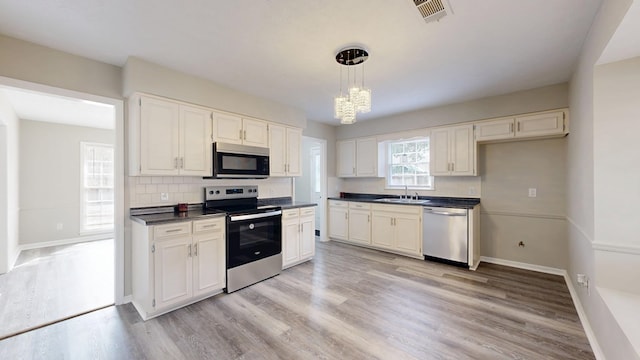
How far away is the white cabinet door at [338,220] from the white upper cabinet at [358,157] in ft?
2.37

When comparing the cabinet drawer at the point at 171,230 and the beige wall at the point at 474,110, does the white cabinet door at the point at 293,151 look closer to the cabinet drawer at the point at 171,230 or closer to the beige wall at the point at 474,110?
the beige wall at the point at 474,110

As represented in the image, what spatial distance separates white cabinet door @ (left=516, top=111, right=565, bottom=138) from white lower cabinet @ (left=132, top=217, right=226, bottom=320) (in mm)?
4166

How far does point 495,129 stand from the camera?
3.74m

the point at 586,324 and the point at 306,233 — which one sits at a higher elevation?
the point at 306,233

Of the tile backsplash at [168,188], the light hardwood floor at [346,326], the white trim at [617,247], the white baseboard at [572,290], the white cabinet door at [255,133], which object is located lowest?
the light hardwood floor at [346,326]

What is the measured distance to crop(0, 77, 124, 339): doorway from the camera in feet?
8.69

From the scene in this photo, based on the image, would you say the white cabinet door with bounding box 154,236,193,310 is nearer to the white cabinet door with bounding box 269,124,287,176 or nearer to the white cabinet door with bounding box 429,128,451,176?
the white cabinet door with bounding box 269,124,287,176

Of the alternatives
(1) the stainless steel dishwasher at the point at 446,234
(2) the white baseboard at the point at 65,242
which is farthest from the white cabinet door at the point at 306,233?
(2) the white baseboard at the point at 65,242

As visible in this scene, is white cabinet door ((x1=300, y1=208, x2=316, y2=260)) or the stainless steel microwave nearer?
the stainless steel microwave

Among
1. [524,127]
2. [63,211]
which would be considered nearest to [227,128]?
[524,127]

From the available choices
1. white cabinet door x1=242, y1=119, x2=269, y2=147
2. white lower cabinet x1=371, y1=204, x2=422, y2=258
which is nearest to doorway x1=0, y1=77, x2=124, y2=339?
white cabinet door x1=242, y1=119, x2=269, y2=147

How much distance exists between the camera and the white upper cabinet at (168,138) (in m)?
2.66

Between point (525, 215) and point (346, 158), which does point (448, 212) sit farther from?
point (346, 158)

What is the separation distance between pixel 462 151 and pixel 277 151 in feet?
9.63
